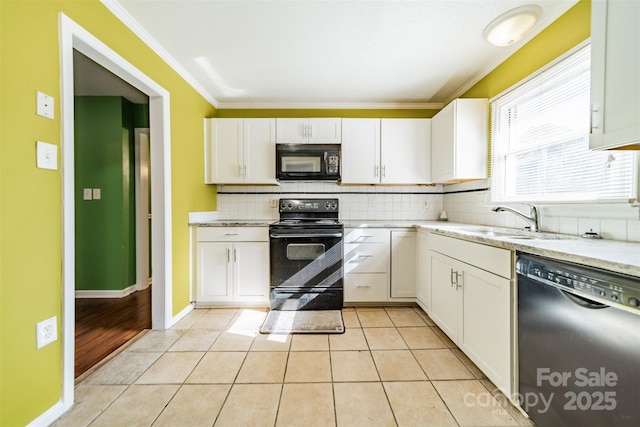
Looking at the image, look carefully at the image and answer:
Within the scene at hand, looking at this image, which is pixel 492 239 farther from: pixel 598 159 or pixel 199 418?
pixel 199 418

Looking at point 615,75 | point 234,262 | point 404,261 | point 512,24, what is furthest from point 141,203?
point 615,75

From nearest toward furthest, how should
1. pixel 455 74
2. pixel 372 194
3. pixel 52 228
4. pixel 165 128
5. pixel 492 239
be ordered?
pixel 52 228, pixel 492 239, pixel 165 128, pixel 455 74, pixel 372 194

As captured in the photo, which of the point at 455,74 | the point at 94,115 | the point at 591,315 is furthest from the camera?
the point at 94,115

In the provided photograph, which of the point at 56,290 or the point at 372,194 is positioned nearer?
the point at 56,290

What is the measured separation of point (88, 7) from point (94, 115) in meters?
1.99

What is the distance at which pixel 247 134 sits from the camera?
10.1ft

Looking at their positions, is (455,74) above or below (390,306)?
above

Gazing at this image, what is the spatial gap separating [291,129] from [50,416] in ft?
9.26

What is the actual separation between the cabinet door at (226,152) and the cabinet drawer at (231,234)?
64 cm

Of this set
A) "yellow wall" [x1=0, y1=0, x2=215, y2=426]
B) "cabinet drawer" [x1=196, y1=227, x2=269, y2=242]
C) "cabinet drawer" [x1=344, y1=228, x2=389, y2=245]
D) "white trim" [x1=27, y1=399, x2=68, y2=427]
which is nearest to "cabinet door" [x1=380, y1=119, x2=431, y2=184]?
"cabinet drawer" [x1=344, y1=228, x2=389, y2=245]

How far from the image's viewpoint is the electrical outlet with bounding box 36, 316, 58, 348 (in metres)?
1.26

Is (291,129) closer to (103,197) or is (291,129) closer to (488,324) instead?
(103,197)

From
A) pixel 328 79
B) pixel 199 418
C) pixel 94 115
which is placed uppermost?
pixel 328 79

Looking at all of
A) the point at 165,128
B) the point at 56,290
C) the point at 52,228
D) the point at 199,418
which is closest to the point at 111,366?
the point at 56,290
